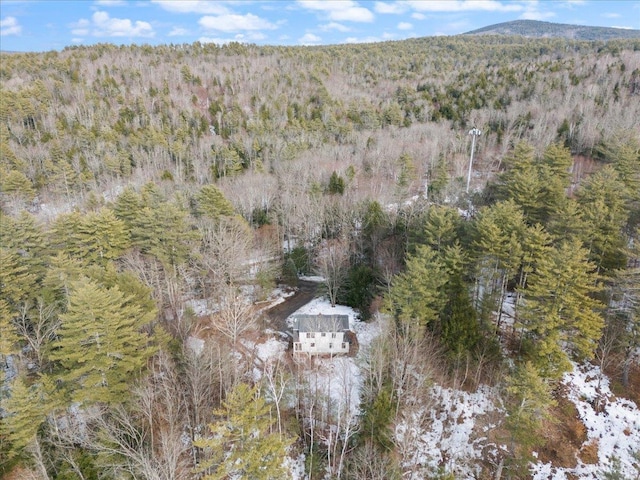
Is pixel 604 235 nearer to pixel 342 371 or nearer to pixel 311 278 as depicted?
pixel 342 371

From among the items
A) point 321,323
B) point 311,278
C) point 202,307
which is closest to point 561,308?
point 321,323

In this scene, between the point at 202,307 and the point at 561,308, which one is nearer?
the point at 561,308

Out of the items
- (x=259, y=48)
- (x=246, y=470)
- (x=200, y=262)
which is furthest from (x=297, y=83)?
(x=246, y=470)

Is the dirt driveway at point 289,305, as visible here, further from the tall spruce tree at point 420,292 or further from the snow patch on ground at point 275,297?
the tall spruce tree at point 420,292

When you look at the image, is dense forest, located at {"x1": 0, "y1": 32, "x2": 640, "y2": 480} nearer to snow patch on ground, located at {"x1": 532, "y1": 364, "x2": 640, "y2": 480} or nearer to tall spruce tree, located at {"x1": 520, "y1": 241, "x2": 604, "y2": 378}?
tall spruce tree, located at {"x1": 520, "y1": 241, "x2": 604, "y2": 378}

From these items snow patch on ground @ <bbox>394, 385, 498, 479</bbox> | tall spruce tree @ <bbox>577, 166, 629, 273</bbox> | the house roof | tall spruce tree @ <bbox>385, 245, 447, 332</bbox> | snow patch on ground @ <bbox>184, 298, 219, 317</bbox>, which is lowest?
snow patch on ground @ <bbox>394, 385, 498, 479</bbox>

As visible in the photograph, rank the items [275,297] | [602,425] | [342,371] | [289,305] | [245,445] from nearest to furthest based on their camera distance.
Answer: [245,445] → [602,425] → [342,371] → [289,305] → [275,297]

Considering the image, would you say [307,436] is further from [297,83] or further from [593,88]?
[297,83]

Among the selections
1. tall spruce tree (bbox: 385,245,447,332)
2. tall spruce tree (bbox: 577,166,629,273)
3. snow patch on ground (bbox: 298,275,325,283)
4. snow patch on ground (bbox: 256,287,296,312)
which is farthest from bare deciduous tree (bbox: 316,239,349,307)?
tall spruce tree (bbox: 577,166,629,273)
